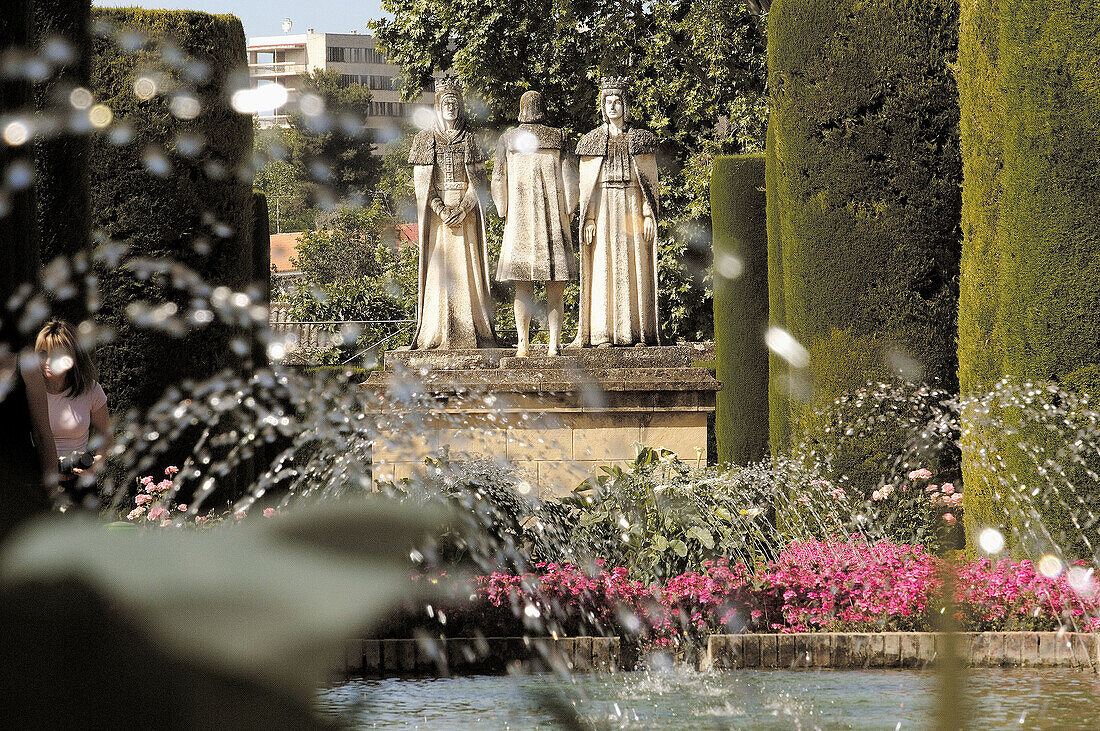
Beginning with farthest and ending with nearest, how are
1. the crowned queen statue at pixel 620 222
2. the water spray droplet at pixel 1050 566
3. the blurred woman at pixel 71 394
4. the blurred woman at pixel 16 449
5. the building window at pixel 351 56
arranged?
the building window at pixel 351 56
the crowned queen statue at pixel 620 222
the water spray droplet at pixel 1050 566
the blurred woman at pixel 71 394
the blurred woman at pixel 16 449

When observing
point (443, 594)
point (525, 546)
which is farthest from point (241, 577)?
point (525, 546)

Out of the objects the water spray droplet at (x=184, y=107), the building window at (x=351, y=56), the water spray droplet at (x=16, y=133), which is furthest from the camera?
the building window at (x=351, y=56)

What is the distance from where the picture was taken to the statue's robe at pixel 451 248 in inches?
398

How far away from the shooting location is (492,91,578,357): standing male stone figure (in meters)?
9.84

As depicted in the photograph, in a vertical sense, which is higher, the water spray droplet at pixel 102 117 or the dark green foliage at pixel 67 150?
the water spray droplet at pixel 102 117

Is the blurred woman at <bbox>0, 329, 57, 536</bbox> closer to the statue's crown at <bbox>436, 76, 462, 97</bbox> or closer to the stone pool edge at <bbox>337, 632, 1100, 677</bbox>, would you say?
the stone pool edge at <bbox>337, 632, 1100, 677</bbox>

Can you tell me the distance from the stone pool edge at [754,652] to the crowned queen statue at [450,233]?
4.81 metres

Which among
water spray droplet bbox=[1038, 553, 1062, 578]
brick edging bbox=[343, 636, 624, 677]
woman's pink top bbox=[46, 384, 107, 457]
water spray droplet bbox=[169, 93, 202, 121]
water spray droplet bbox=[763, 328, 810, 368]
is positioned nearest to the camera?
woman's pink top bbox=[46, 384, 107, 457]

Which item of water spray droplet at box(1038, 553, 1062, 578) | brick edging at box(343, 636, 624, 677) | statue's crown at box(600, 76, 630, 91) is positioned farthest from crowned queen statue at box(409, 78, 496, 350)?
water spray droplet at box(1038, 553, 1062, 578)

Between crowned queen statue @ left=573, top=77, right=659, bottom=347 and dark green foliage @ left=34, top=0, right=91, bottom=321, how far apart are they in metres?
5.05

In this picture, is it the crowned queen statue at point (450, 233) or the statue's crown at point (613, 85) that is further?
the crowned queen statue at point (450, 233)

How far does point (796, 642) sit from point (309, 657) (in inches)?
207

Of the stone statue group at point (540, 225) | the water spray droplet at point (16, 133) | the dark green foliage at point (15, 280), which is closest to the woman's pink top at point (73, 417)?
the dark green foliage at point (15, 280)

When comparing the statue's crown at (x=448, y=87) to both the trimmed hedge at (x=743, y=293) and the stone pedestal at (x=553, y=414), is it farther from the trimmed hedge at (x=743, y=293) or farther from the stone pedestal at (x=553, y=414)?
the trimmed hedge at (x=743, y=293)
